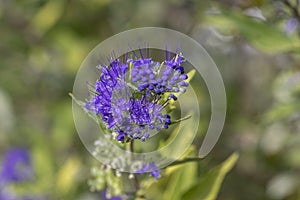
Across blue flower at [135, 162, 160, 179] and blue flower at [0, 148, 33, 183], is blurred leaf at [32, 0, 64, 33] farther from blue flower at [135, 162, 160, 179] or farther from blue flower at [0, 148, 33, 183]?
blue flower at [135, 162, 160, 179]

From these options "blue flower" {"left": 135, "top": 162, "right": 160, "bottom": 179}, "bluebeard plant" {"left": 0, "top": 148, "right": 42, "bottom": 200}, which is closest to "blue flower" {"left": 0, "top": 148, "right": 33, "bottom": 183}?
"bluebeard plant" {"left": 0, "top": 148, "right": 42, "bottom": 200}

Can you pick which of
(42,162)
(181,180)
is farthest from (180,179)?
(42,162)

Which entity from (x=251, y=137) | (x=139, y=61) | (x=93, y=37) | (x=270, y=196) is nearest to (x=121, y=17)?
(x=93, y=37)

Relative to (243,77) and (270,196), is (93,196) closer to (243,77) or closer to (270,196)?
(270,196)

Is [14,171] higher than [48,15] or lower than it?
lower

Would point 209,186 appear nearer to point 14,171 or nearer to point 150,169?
point 150,169

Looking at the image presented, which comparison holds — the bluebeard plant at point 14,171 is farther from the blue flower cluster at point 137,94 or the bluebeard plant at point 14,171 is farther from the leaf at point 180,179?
the blue flower cluster at point 137,94

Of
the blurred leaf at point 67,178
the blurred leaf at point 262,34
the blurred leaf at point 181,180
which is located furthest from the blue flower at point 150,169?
the blurred leaf at point 67,178
